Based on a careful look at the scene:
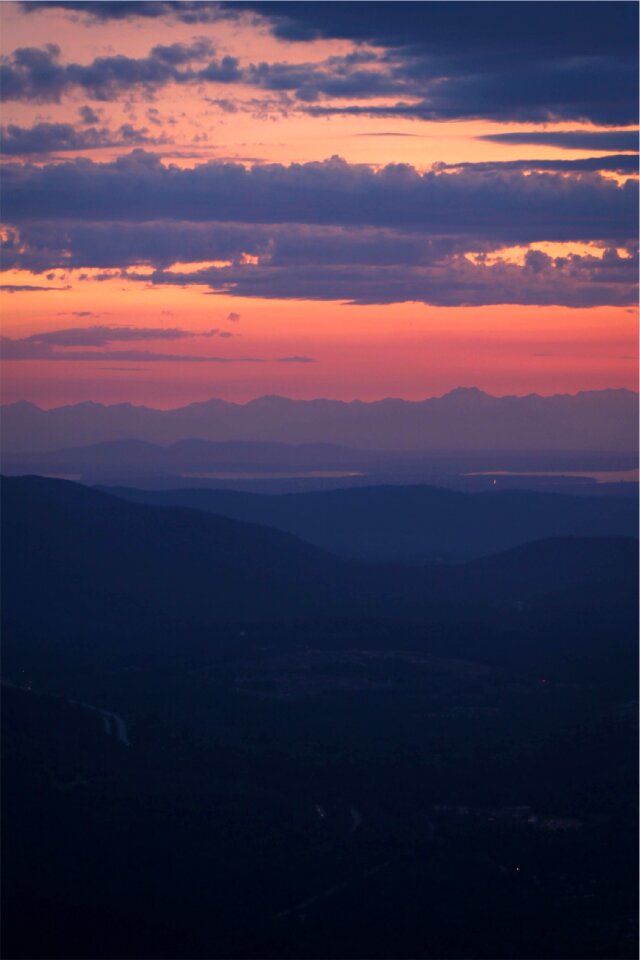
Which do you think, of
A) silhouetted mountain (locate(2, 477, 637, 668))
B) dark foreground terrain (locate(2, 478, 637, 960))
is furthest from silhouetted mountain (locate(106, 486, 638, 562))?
dark foreground terrain (locate(2, 478, 637, 960))

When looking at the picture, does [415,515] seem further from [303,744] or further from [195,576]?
[303,744]

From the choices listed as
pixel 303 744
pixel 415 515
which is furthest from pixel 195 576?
pixel 415 515

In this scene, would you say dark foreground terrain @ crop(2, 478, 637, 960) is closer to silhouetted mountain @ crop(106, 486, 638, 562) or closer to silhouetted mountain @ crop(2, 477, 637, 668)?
silhouetted mountain @ crop(2, 477, 637, 668)

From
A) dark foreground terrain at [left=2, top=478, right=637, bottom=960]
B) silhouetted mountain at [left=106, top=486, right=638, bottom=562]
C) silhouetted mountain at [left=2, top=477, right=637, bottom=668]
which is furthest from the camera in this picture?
silhouetted mountain at [left=106, top=486, right=638, bottom=562]

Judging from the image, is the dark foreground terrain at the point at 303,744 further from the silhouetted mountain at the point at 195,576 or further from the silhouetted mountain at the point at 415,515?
the silhouetted mountain at the point at 415,515

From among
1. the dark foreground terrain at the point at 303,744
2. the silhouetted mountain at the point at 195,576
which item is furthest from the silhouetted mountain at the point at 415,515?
the dark foreground terrain at the point at 303,744
